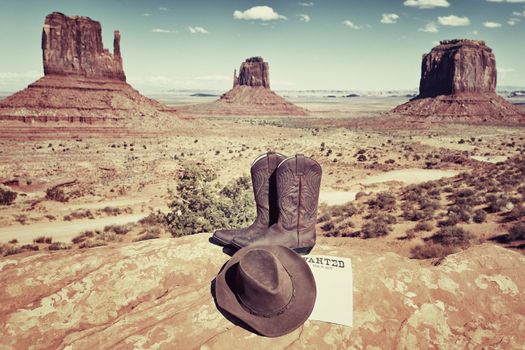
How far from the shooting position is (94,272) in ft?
11.6

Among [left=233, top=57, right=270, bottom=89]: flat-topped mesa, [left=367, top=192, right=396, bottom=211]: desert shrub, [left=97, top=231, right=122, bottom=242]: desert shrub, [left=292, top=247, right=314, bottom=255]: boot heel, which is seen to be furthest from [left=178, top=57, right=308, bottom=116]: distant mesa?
[left=292, top=247, right=314, bottom=255]: boot heel

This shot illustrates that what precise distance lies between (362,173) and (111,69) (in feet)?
155

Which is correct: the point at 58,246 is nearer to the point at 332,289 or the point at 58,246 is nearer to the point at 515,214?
the point at 332,289

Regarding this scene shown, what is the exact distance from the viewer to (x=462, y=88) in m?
75.5

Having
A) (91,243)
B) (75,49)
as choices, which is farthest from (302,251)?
(75,49)

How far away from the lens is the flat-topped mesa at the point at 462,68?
2926 inches

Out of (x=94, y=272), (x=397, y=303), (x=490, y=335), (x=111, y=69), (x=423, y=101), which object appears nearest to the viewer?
(x=490, y=335)

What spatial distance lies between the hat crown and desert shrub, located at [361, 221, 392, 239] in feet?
24.9

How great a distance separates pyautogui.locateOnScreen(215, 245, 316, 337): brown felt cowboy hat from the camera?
2.55 metres

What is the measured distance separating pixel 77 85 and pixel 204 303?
5519 cm

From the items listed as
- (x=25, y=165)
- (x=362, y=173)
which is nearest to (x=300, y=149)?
(x=362, y=173)

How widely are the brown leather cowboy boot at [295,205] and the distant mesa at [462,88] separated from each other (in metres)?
72.5

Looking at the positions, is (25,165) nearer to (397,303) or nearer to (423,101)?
(397,303)

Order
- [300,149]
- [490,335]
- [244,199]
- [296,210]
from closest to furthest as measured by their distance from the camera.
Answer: [490,335]
[296,210]
[244,199]
[300,149]
